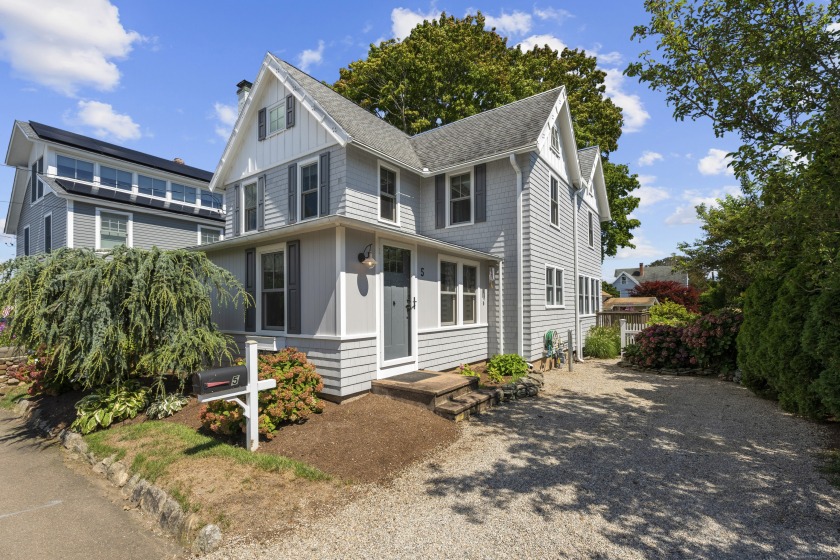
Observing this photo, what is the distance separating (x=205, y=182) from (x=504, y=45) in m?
17.6

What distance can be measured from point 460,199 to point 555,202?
3091 mm

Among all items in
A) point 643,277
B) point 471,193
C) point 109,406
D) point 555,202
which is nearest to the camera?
point 109,406

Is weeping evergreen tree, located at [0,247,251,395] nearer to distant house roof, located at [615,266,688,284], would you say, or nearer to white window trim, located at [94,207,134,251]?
white window trim, located at [94,207,134,251]

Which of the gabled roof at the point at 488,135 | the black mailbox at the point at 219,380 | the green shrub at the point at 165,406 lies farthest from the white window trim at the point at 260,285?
the gabled roof at the point at 488,135

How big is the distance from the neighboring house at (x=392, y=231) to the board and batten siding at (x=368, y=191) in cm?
4

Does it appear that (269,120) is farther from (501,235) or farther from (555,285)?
(555,285)

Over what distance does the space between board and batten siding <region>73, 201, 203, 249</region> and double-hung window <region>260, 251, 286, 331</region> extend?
8648mm

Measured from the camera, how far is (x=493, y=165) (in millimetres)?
10852

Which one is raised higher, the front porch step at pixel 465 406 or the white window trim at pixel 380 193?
the white window trim at pixel 380 193

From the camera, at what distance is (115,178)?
53.5 feet

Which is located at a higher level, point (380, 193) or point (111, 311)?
point (380, 193)

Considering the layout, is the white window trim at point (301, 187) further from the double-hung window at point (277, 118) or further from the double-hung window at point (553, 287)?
the double-hung window at point (553, 287)

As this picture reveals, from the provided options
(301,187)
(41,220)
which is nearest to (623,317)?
(301,187)

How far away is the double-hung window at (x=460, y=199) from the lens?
11.2 meters
